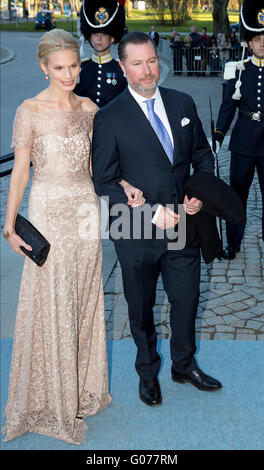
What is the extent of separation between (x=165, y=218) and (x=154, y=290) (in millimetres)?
581

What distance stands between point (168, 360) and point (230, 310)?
1.00 m

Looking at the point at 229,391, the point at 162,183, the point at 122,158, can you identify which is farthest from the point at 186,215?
the point at 229,391

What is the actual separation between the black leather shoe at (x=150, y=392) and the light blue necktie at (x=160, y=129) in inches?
56.9

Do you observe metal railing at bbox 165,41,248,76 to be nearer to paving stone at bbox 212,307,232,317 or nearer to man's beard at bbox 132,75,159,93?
paving stone at bbox 212,307,232,317

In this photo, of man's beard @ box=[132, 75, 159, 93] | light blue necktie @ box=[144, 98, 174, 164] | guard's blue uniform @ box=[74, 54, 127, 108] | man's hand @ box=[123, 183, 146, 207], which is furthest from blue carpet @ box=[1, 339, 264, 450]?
guard's blue uniform @ box=[74, 54, 127, 108]

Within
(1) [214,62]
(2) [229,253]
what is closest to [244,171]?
(2) [229,253]

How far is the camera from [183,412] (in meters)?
3.76

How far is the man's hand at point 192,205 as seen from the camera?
11.9 ft

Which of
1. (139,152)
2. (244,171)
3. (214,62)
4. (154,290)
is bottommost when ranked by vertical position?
(214,62)

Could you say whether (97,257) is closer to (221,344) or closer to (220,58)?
(221,344)

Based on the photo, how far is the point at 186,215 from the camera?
3.74m

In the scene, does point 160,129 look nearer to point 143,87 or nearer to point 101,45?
point 143,87

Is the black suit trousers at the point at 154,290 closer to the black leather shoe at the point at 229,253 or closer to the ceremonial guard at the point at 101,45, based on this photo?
the ceremonial guard at the point at 101,45

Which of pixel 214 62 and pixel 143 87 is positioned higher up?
pixel 143 87
